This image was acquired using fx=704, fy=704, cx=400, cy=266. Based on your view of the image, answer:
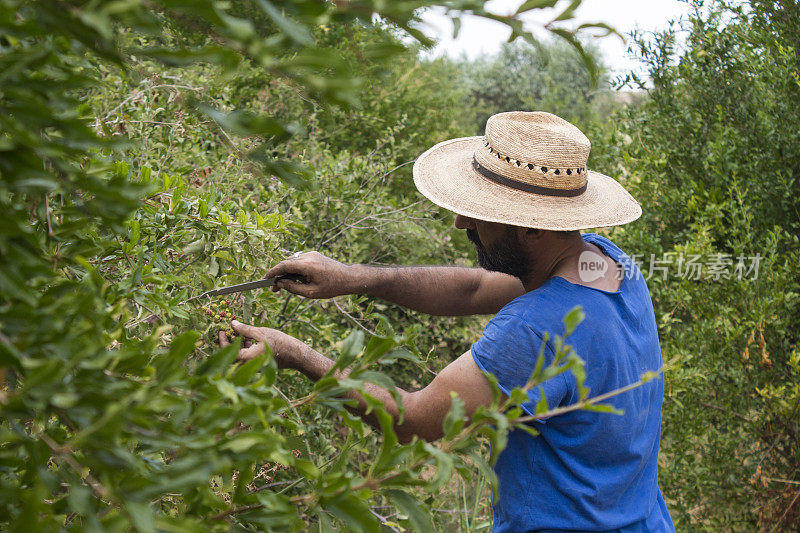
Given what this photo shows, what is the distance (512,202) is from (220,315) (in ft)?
2.96

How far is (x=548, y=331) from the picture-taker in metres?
1.87

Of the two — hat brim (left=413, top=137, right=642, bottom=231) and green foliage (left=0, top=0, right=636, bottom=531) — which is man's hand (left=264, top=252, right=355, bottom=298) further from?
green foliage (left=0, top=0, right=636, bottom=531)

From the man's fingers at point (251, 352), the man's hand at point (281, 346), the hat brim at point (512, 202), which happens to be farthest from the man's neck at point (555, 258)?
the man's fingers at point (251, 352)

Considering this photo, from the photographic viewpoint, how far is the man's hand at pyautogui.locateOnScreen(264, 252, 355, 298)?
7.40 ft

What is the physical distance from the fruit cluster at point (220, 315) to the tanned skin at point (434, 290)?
26 mm

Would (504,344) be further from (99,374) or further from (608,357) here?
(99,374)

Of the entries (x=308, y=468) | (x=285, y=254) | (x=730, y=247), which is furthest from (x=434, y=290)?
(x=730, y=247)

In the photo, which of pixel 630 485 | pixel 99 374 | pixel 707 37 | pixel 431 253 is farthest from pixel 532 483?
pixel 707 37

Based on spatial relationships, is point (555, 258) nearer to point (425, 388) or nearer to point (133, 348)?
point (425, 388)

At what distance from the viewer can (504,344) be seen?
185 centimetres

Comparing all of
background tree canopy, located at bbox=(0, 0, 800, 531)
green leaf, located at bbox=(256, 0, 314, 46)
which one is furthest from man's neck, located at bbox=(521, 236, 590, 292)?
green leaf, located at bbox=(256, 0, 314, 46)

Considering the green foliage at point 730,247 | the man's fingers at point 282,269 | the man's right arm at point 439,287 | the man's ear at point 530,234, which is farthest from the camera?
the green foliage at point 730,247

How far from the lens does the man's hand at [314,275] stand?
7.40ft

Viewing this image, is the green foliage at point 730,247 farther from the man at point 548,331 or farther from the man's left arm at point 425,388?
the man's left arm at point 425,388
